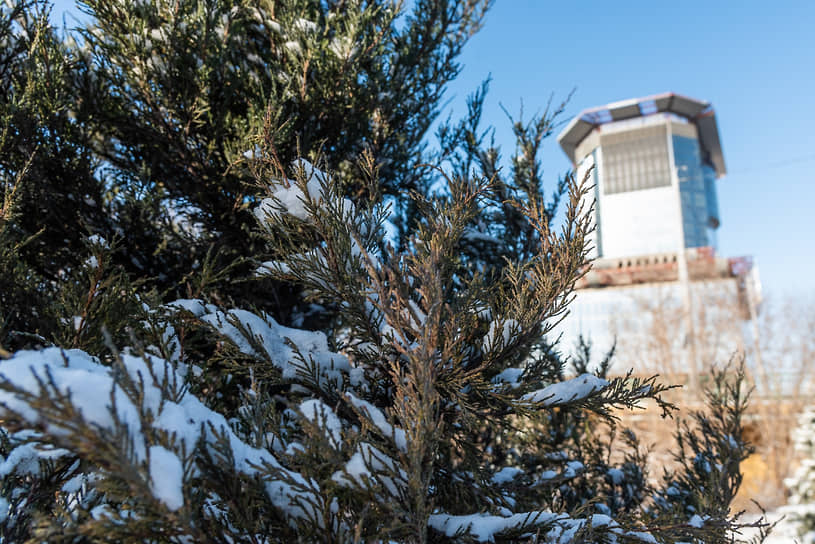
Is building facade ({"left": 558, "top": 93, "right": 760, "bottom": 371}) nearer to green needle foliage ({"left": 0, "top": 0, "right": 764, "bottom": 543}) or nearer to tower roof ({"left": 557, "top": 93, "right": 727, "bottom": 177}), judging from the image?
tower roof ({"left": 557, "top": 93, "right": 727, "bottom": 177})

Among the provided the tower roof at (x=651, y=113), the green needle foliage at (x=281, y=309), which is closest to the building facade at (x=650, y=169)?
the tower roof at (x=651, y=113)

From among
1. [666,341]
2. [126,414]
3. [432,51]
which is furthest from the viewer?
[666,341]

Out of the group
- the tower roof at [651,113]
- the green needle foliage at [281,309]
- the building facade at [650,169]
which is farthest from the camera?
the tower roof at [651,113]

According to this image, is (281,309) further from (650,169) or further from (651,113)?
(651,113)

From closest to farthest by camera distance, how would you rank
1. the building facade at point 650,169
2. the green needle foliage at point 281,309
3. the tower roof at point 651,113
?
1. the green needle foliage at point 281,309
2. the building facade at point 650,169
3. the tower roof at point 651,113

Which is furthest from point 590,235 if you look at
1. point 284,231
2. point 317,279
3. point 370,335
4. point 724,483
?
point 724,483

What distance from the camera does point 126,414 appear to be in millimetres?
1152

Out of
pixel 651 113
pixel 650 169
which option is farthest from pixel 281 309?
pixel 651 113

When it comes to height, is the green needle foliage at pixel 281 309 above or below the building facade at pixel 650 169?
below

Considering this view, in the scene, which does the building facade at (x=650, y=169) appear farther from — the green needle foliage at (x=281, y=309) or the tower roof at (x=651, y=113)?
the green needle foliage at (x=281, y=309)

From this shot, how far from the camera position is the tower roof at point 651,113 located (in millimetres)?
60406

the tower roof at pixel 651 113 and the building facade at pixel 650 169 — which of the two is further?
the tower roof at pixel 651 113

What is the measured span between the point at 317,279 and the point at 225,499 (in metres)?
0.88

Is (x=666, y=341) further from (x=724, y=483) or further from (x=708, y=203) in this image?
(x=708, y=203)
